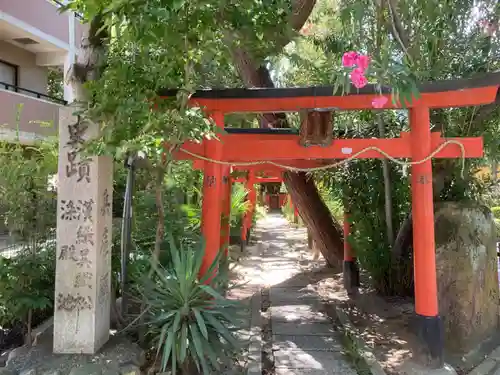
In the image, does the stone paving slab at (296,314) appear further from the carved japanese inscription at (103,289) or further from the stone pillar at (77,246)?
the stone pillar at (77,246)

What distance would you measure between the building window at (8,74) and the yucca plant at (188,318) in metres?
9.43

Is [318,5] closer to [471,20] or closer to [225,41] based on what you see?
[471,20]

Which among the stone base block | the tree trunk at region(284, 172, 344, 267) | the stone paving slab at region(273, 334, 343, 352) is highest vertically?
the tree trunk at region(284, 172, 344, 267)

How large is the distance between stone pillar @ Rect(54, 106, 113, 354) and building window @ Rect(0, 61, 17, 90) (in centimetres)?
865

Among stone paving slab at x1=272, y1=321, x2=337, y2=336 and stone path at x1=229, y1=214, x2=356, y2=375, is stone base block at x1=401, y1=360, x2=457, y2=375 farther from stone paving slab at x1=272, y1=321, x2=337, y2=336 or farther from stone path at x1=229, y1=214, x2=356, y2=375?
stone paving slab at x1=272, y1=321, x2=337, y2=336

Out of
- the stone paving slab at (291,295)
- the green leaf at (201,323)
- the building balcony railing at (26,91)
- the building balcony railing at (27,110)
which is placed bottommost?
the stone paving slab at (291,295)

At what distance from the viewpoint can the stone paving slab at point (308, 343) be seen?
4.98 metres

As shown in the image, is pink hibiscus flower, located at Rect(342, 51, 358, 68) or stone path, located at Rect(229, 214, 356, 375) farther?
stone path, located at Rect(229, 214, 356, 375)

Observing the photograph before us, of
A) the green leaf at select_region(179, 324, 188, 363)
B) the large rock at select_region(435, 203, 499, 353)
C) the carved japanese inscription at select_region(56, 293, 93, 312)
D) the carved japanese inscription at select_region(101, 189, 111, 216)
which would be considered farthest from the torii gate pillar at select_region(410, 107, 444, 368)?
the carved japanese inscription at select_region(56, 293, 93, 312)

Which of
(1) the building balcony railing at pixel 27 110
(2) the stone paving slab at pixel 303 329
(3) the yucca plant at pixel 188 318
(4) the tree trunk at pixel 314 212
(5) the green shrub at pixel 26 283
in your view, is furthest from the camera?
(1) the building balcony railing at pixel 27 110

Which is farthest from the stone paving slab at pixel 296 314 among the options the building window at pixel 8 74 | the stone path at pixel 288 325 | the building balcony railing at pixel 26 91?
the building window at pixel 8 74

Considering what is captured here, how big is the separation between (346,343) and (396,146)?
2.40 m

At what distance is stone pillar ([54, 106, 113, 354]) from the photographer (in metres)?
3.73

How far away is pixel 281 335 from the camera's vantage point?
5410 mm
